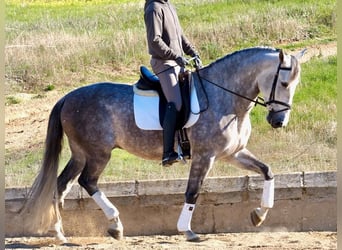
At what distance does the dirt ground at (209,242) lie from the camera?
9.02 meters

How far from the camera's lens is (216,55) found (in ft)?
55.1

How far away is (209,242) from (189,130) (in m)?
1.14

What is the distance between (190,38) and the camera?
17.3 metres

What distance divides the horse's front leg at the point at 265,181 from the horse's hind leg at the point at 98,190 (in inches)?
50.1

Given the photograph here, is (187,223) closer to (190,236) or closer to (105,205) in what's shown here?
(190,236)

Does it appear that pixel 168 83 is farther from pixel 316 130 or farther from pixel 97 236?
pixel 316 130

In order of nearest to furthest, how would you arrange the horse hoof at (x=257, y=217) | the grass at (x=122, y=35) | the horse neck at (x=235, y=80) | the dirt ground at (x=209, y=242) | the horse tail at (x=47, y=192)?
the horse neck at (x=235, y=80)
the dirt ground at (x=209, y=242)
the horse hoof at (x=257, y=217)
the horse tail at (x=47, y=192)
the grass at (x=122, y=35)

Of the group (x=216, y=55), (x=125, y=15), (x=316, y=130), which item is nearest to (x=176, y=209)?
(x=316, y=130)

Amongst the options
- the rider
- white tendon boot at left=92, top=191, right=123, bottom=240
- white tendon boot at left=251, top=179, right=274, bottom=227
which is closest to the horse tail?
white tendon boot at left=92, top=191, right=123, bottom=240

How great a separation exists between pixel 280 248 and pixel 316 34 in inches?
390

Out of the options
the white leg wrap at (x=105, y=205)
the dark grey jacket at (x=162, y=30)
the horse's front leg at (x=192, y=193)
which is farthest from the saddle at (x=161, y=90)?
the white leg wrap at (x=105, y=205)

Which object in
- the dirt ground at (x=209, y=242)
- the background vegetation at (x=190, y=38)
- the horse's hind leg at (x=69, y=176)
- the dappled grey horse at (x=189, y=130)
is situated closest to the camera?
the dappled grey horse at (x=189, y=130)

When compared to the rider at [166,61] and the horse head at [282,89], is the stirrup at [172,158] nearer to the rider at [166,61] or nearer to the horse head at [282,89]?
the rider at [166,61]

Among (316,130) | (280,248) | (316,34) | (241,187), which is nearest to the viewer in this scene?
(280,248)
